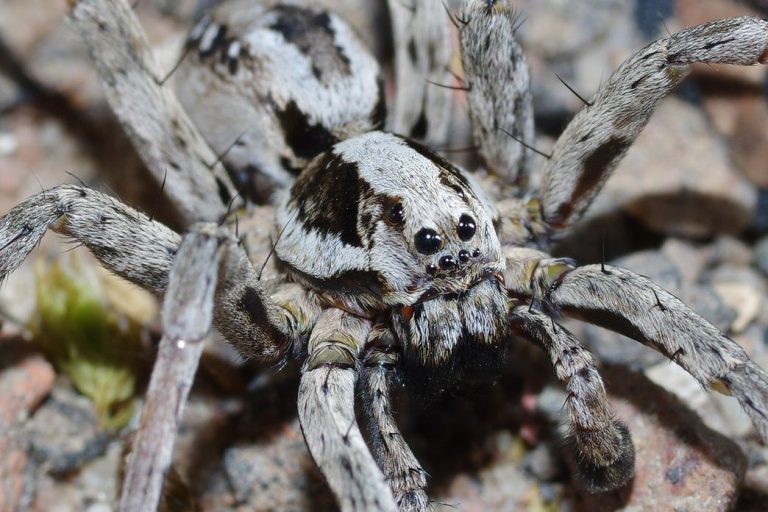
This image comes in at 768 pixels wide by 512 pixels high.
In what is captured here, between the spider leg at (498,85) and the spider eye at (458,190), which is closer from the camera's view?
the spider eye at (458,190)

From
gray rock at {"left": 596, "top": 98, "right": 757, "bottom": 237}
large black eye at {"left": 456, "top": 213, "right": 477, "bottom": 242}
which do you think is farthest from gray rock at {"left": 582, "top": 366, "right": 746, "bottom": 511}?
gray rock at {"left": 596, "top": 98, "right": 757, "bottom": 237}

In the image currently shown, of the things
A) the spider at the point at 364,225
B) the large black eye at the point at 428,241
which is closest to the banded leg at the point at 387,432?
the spider at the point at 364,225

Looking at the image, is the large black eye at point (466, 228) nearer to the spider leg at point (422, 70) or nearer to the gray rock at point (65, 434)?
the spider leg at point (422, 70)

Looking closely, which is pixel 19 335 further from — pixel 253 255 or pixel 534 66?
pixel 534 66

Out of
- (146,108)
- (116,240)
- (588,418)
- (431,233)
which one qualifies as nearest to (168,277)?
(116,240)

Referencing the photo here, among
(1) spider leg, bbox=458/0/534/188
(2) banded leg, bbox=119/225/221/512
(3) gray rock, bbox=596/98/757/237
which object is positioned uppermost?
(1) spider leg, bbox=458/0/534/188

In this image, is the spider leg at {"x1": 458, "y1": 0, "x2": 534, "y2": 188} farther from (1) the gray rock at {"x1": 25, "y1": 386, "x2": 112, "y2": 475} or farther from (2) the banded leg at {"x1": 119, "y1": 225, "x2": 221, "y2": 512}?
(1) the gray rock at {"x1": 25, "y1": 386, "x2": 112, "y2": 475}

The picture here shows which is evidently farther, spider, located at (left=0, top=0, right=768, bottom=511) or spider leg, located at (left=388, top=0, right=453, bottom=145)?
spider leg, located at (left=388, top=0, right=453, bottom=145)

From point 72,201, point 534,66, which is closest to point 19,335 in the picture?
point 72,201
